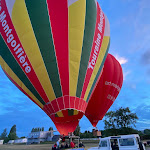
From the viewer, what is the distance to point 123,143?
9.23 metres

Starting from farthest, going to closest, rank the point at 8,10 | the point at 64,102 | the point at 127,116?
the point at 127,116 → the point at 8,10 → the point at 64,102

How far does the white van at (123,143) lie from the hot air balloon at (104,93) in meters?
11.7

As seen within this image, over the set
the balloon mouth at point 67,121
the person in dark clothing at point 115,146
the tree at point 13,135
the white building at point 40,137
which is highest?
the tree at point 13,135

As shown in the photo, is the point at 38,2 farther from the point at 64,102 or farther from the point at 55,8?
the point at 64,102

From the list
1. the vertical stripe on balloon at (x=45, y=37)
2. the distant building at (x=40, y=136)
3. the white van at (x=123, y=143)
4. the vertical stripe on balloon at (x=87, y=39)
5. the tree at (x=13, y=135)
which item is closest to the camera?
the white van at (x=123, y=143)

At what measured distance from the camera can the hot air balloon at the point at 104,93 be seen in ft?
70.6

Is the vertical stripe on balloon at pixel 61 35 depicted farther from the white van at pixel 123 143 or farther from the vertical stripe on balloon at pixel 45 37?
the white van at pixel 123 143

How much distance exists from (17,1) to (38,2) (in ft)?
6.70

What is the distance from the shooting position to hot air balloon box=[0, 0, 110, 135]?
11734 millimetres

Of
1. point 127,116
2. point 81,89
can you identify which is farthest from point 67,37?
point 127,116

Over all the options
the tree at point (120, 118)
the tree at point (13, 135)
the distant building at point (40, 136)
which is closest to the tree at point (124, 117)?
the tree at point (120, 118)

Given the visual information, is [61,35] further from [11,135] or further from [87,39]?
[11,135]

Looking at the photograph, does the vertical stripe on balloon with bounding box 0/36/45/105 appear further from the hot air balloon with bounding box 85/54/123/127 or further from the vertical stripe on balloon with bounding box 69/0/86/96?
the hot air balloon with bounding box 85/54/123/127

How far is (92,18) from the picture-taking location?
1361 cm
